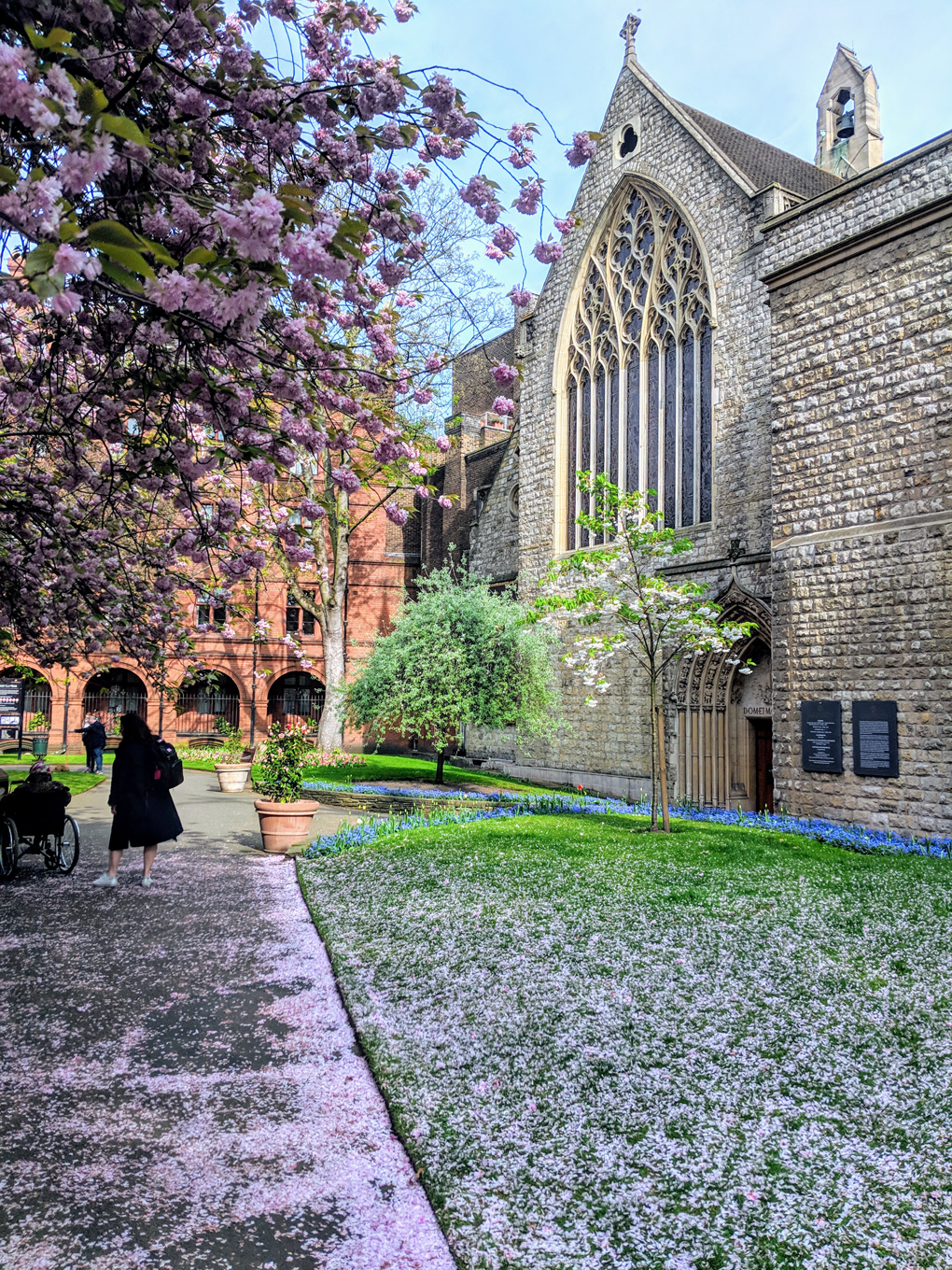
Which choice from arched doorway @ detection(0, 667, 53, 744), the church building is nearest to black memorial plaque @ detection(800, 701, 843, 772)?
the church building

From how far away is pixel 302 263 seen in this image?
9.06ft

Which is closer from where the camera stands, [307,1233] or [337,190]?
[307,1233]

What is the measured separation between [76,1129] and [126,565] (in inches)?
275

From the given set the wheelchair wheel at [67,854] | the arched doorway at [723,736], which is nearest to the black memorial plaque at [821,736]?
the arched doorway at [723,736]


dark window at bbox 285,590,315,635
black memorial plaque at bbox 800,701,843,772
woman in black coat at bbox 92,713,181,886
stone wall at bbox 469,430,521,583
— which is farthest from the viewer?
dark window at bbox 285,590,315,635

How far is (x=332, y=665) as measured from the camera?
24609mm

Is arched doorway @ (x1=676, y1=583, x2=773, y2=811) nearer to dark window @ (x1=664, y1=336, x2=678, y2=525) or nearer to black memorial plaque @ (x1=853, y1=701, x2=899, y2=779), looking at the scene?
dark window @ (x1=664, y1=336, x2=678, y2=525)

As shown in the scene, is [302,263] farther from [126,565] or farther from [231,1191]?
[126,565]

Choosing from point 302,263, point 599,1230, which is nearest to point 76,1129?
point 599,1230

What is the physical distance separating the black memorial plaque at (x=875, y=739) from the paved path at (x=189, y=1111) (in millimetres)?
7827

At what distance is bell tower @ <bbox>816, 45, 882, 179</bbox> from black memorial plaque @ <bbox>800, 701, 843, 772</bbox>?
22981mm

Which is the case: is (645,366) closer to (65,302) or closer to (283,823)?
(283,823)

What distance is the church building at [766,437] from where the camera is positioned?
11.1 m

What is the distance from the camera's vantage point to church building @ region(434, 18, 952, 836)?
436 inches
